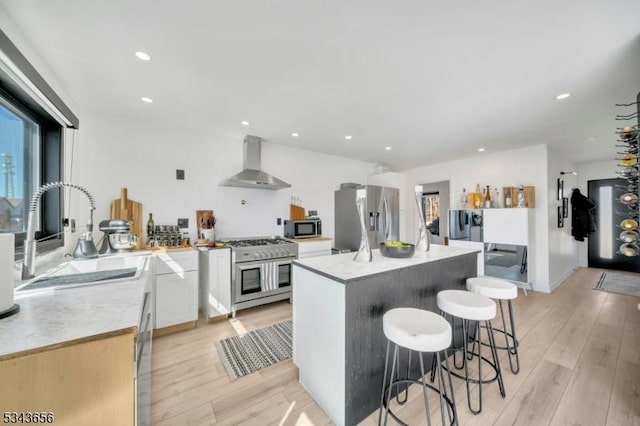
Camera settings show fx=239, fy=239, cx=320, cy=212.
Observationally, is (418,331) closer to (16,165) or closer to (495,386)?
(495,386)

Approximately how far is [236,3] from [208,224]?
2.56m

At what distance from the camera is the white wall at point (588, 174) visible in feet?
16.7

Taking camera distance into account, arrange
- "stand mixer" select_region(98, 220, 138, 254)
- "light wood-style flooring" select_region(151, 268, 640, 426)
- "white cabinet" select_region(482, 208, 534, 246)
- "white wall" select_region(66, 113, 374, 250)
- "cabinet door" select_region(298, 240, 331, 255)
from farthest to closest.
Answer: "white cabinet" select_region(482, 208, 534, 246)
"cabinet door" select_region(298, 240, 331, 255)
"white wall" select_region(66, 113, 374, 250)
"stand mixer" select_region(98, 220, 138, 254)
"light wood-style flooring" select_region(151, 268, 640, 426)

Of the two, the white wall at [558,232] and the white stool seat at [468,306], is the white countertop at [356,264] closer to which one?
the white stool seat at [468,306]

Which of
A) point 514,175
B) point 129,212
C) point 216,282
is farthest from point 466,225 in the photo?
point 129,212

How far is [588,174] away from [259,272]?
737 cm

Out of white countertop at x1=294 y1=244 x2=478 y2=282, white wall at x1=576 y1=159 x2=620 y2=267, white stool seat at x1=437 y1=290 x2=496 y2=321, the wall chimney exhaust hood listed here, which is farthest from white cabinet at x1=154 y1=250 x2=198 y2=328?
white wall at x1=576 y1=159 x2=620 y2=267

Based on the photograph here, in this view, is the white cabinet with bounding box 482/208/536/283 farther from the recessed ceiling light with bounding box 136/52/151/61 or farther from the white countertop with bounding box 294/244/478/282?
the recessed ceiling light with bounding box 136/52/151/61

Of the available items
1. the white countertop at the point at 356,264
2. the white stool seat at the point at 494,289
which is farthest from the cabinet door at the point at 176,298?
the white stool seat at the point at 494,289

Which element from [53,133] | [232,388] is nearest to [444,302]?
[232,388]

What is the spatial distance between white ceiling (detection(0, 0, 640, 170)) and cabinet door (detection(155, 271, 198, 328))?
187cm

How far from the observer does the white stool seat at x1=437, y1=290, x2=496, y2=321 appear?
1476 mm

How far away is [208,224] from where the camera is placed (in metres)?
3.26

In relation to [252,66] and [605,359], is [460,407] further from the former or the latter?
[252,66]
